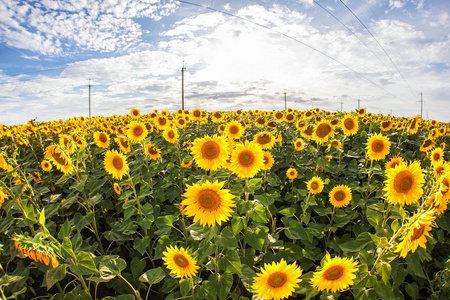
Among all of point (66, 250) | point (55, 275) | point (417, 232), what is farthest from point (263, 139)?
point (55, 275)

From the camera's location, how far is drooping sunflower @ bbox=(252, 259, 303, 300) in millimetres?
2002

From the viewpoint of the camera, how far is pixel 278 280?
2.01m

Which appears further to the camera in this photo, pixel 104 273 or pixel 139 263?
pixel 139 263

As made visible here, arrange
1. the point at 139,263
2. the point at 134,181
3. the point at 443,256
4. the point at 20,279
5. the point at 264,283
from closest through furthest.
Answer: the point at 264,283
the point at 20,279
the point at 139,263
the point at 134,181
the point at 443,256

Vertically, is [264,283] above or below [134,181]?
below

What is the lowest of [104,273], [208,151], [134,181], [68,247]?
[104,273]

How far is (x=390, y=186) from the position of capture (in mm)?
2611

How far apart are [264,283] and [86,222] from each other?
85.9 inches

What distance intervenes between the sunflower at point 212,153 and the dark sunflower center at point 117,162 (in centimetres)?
113

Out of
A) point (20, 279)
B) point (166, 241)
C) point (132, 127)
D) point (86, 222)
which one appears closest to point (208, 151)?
point (166, 241)

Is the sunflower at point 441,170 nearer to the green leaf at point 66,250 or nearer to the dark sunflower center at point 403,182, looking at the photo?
the dark sunflower center at point 403,182

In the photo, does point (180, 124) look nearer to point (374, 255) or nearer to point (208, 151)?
point (208, 151)

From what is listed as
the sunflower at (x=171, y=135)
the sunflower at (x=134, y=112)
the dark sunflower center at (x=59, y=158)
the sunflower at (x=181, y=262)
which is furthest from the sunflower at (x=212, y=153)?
the sunflower at (x=134, y=112)

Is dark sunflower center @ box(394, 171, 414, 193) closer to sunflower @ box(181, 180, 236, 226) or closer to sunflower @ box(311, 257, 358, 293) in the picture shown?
sunflower @ box(311, 257, 358, 293)
